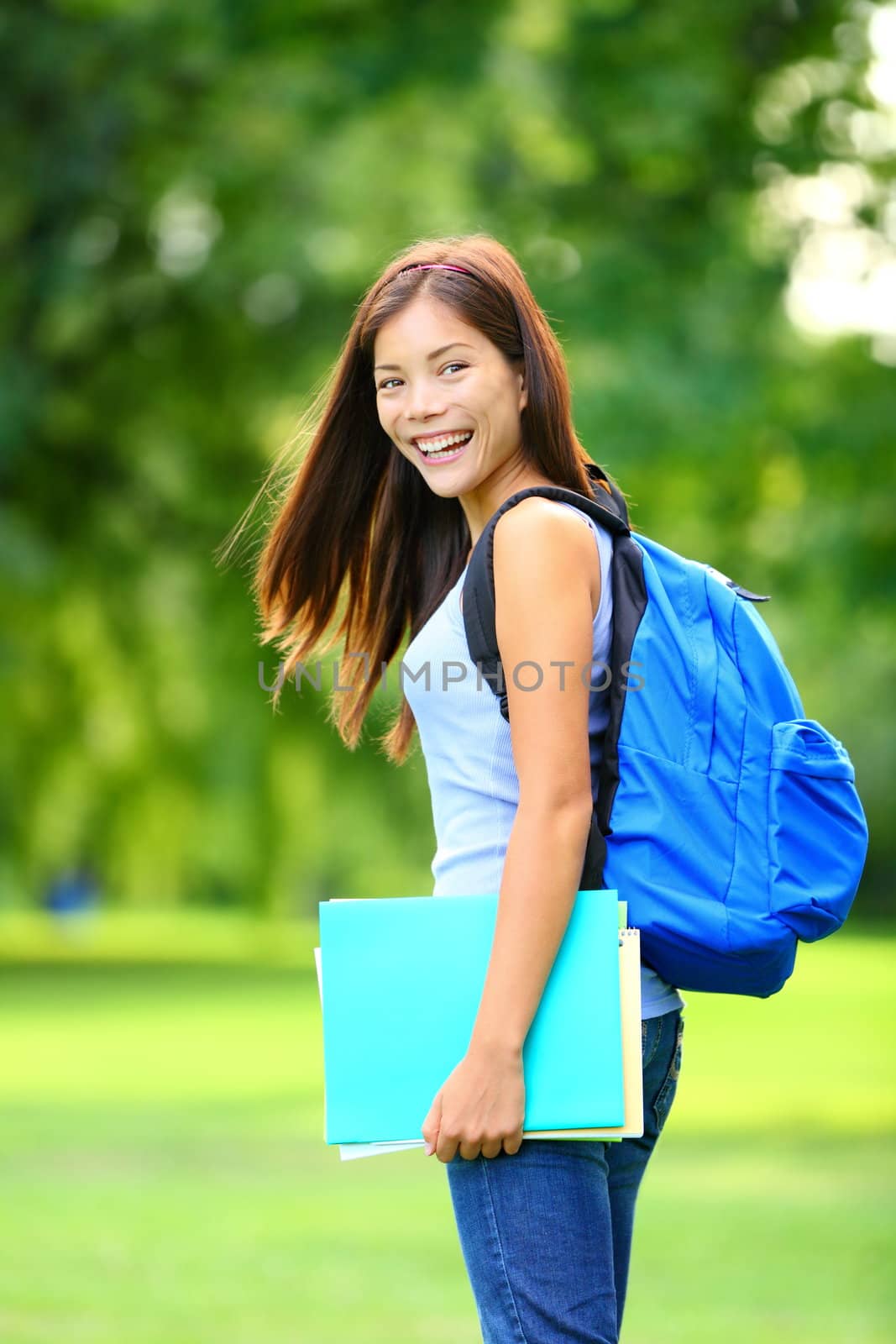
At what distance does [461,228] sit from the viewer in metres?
9.55

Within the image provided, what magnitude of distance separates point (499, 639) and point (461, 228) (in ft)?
26.6

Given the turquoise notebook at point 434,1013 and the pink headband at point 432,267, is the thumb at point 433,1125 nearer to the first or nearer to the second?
the turquoise notebook at point 434,1013

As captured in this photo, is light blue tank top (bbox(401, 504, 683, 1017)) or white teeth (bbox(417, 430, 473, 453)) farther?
white teeth (bbox(417, 430, 473, 453))

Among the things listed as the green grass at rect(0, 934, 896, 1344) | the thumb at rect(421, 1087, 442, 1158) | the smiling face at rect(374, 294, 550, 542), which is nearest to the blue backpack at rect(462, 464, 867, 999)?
the smiling face at rect(374, 294, 550, 542)

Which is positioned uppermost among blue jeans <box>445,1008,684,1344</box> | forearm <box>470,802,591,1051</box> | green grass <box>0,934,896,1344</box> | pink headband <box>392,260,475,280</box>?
pink headband <box>392,260,475,280</box>

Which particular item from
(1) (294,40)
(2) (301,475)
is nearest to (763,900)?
(2) (301,475)

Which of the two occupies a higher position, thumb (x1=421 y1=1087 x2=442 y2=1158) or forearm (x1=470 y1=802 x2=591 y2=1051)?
forearm (x1=470 y1=802 x2=591 y2=1051)

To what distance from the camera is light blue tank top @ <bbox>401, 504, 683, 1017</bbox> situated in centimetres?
191

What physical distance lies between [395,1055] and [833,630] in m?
10.7

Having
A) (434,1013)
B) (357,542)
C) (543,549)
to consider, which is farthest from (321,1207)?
(543,549)

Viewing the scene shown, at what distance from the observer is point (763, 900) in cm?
183

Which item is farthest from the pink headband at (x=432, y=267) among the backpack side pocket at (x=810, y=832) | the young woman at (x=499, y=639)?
the backpack side pocket at (x=810, y=832)

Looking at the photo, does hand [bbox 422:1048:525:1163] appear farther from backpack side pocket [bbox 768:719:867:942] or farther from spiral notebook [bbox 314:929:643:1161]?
backpack side pocket [bbox 768:719:867:942]

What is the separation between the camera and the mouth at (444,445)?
2.02 metres
